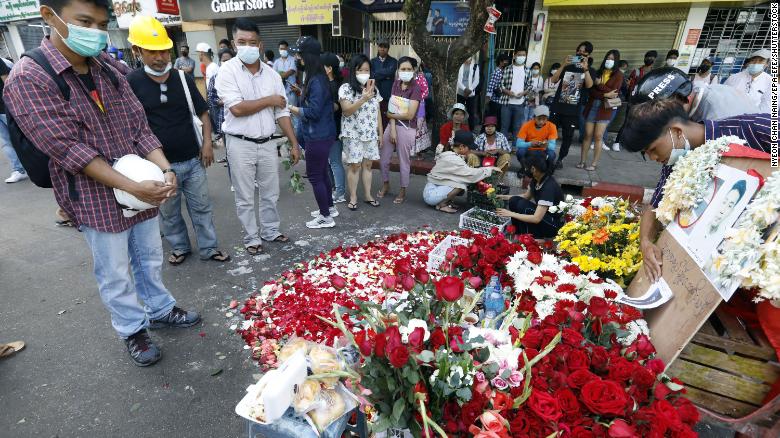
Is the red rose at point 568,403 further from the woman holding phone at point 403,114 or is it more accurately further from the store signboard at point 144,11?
the store signboard at point 144,11

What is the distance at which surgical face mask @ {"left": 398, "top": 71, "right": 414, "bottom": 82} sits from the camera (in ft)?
17.4

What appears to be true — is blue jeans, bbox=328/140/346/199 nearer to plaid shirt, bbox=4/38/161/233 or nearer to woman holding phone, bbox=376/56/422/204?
woman holding phone, bbox=376/56/422/204

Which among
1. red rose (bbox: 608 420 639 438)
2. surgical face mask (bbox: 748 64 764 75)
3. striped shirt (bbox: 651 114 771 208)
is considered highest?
surgical face mask (bbox: 748 64 764 75)

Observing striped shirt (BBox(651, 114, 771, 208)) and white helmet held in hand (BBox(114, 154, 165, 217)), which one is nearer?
striped shirt (BBox(651, 114, 771, 208))

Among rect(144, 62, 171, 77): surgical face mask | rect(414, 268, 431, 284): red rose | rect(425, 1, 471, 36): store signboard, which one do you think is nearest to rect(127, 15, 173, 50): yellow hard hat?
rect(144, 62, 171, 77): surgical face mask

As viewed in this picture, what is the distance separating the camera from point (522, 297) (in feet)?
5.85

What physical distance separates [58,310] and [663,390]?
4.36m

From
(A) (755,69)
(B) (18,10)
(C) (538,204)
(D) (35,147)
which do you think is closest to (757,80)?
(A) (755,69)

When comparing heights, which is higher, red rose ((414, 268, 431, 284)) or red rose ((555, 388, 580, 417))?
red rose ((414, 268, 431, 284))

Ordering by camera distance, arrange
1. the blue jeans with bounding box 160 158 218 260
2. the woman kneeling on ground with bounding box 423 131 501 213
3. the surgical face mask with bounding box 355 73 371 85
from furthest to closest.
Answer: the woman kneeling on ground with bounding box 423 131 501 213 < the surgical face mask with bounding box 355 73 371 85 < the blue jeans with bounding box 160 158 218 260

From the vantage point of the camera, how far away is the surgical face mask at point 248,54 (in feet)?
11.6

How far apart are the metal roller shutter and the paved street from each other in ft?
20.5

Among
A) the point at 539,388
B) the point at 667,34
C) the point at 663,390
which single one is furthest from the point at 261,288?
the point at 667,34

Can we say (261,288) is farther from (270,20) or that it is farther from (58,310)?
(270,20)
